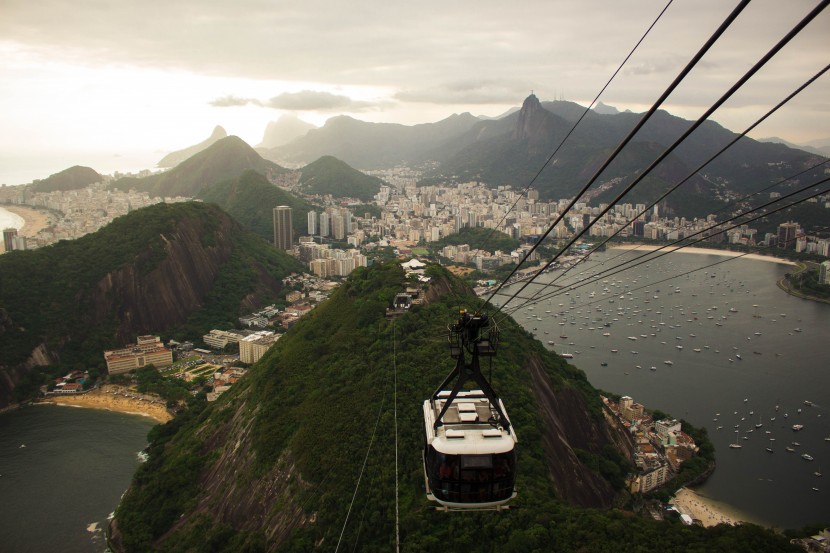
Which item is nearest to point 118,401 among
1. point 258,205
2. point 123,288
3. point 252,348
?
point 252,348

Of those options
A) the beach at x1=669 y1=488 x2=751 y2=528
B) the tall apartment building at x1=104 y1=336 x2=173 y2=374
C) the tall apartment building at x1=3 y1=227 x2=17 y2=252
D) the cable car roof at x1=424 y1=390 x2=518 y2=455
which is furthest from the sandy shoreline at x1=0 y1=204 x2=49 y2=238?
the cable car roof at x1=424 y1=390 x2=518 y2=455

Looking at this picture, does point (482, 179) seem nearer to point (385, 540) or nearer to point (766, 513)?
point (766, 513)

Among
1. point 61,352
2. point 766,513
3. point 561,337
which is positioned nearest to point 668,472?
point 766,513

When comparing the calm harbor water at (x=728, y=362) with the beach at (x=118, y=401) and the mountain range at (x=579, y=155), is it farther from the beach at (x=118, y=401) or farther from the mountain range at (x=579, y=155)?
the mountain range at (x=579, y=155)

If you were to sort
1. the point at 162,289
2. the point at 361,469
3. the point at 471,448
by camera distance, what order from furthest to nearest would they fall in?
the point at 162,289
the point at 361,469
the point at 471,448

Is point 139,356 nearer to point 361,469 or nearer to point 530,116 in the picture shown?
point 361,469
